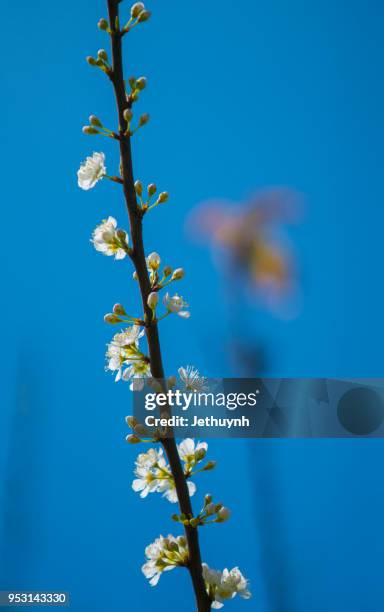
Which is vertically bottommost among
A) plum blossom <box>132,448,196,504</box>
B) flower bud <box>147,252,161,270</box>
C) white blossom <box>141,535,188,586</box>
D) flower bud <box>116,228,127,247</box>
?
white blossom <box>141,535,188,586</box>

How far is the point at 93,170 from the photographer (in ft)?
2.12

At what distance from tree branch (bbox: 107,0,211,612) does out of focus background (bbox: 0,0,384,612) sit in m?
0.60

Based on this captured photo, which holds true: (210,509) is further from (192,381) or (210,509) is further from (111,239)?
(111,239)

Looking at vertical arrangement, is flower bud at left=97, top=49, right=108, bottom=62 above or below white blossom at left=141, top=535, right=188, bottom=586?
above

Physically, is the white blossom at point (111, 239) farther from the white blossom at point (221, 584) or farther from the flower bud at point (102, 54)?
the white blossom at point (221, 584)

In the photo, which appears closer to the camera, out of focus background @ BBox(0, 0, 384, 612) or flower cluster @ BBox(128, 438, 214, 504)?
flower cluster @ BBox(128, 438, 214, 504)

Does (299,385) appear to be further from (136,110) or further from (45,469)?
(136,110)

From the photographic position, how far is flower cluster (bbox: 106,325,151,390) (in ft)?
2.07

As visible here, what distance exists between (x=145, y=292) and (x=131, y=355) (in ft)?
0.22

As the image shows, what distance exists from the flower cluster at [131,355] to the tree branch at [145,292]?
19 millimetres

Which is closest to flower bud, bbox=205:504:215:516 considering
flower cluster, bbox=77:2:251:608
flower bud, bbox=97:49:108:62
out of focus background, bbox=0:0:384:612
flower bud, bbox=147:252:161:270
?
flower cluster, bbox=77:2:251:608

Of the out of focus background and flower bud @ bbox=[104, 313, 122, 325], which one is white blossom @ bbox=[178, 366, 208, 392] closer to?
flower bud @ bbox=[104, 313, 122, 325]

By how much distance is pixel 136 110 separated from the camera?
1304 mm

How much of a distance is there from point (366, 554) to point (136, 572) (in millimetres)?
415
